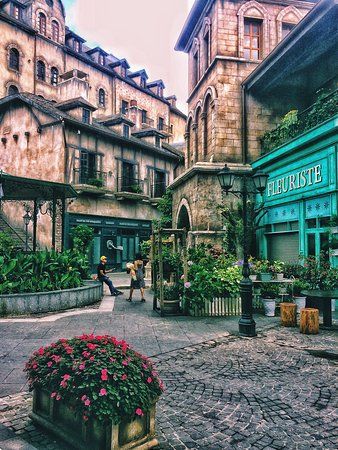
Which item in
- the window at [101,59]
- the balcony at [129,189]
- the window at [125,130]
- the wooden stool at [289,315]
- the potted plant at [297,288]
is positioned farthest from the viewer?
the window at [101,59]

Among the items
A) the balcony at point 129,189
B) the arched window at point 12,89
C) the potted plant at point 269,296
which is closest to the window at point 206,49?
the balcony at point 129,189

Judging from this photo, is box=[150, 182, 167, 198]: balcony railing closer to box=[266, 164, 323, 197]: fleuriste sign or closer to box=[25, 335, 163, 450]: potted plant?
box=[266, 164, 323, 197]: fleuriste sign

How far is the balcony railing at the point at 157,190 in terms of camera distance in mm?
29661

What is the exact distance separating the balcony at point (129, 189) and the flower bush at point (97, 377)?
22.8m

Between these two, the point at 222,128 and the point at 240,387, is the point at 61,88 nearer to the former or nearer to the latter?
the point at 222,128

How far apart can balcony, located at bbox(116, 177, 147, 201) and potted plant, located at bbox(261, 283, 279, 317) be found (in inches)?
660

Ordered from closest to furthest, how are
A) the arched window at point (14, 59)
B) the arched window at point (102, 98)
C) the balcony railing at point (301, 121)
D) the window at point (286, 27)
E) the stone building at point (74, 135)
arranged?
the balcony railing at point (301, 121) → the window at point (286, 27) → the stone building at point (74, 135) → the arched window at point (14, 59) → the arched window at point (102, 98)

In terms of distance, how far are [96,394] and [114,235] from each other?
77.6 ft

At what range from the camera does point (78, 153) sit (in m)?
24.2

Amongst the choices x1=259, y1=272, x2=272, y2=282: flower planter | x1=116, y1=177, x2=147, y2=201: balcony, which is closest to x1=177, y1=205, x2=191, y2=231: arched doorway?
x1=116, y1=177, x2=147, y2=201: balcony

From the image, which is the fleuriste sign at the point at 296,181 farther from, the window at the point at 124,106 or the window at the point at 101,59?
the window at the point at 101,59

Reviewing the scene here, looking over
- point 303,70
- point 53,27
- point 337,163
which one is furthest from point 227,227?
point 53,27

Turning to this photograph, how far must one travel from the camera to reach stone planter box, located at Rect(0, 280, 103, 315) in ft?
31.7

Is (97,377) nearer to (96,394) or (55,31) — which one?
(96,394)
